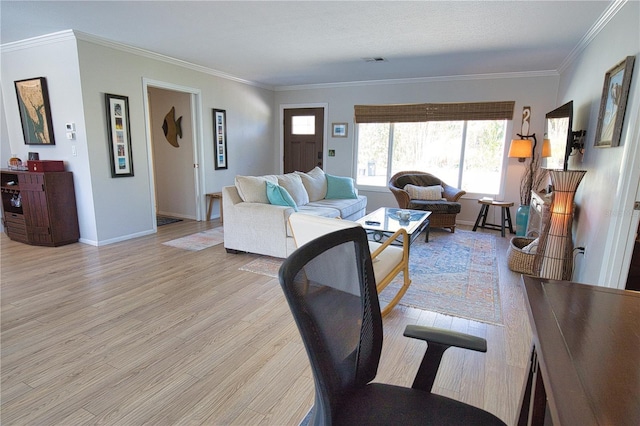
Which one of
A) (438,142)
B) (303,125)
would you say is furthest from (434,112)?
(303,125)

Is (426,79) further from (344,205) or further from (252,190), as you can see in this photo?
(252,190)

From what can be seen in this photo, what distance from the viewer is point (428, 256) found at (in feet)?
13.2

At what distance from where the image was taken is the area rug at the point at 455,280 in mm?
2760

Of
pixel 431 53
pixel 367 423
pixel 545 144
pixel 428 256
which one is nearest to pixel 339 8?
pixel 431 53

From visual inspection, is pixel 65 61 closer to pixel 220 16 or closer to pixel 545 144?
pixel 220 16

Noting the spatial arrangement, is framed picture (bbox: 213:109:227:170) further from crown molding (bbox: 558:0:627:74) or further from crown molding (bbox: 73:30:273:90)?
crown molding (bbox: 558:0:627:74)

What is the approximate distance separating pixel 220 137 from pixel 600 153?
5.08 metres

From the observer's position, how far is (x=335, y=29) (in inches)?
136

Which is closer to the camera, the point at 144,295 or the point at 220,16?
the point at 144,295

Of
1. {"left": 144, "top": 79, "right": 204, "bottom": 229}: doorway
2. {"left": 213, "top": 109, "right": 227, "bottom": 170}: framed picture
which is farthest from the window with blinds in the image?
{"left": 144, "top": 79, "right": 204, "bottom": 229}: doorway

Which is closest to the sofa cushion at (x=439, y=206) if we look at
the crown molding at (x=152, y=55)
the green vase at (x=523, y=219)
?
the green vase at (x=523, y=219)

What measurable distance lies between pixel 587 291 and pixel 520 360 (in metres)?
1.10

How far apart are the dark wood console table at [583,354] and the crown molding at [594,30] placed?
2.72 metres

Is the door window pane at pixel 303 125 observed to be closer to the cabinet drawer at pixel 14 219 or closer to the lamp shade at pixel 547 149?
the lamp shade at pixel 547 149
